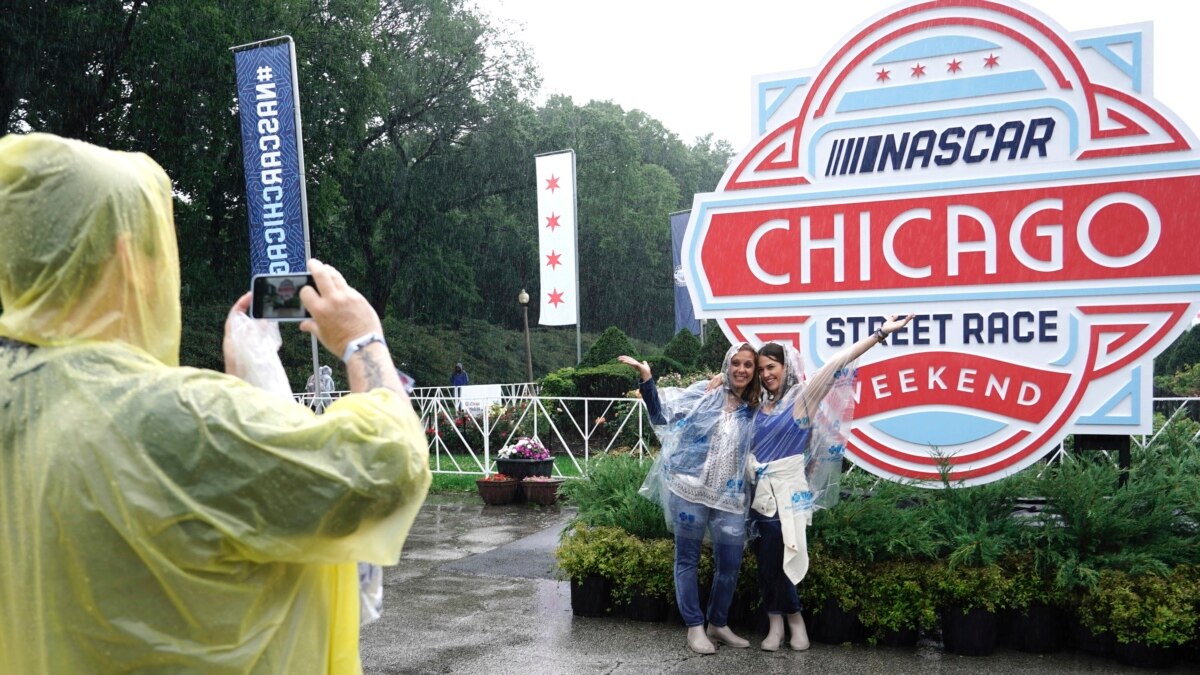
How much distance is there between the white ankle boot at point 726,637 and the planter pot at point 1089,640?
4.92 feet

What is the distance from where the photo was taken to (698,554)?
16.7ft

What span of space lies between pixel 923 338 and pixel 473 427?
10109 mm

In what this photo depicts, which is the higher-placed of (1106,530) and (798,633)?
(1106,530)

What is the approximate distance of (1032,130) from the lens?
5.35 m

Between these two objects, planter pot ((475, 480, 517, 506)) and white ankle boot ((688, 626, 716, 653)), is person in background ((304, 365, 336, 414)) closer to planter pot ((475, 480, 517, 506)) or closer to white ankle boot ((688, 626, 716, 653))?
planter pot ((475, 480, 517, 506))

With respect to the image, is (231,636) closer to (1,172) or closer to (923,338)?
(1,172)

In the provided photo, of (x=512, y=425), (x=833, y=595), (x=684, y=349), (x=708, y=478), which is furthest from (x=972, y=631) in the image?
(x=684, y=349)

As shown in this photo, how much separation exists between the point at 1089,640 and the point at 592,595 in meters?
2.43

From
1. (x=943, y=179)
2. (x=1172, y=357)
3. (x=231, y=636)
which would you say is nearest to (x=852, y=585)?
(x=943, y=179)

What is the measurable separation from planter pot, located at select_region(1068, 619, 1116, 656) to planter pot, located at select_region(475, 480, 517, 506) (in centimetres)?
607

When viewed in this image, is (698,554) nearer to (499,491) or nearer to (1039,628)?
Answer: (1039,628)

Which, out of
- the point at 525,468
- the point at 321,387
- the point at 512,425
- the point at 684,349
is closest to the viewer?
the point at 525,468

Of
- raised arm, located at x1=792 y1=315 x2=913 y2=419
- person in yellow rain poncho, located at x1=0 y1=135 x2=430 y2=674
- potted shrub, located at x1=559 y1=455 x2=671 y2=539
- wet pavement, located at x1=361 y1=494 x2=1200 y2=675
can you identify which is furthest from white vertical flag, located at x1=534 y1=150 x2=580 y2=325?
person in yellow rain poncho, located at x1=0 y1=135 x2=430 y2=674

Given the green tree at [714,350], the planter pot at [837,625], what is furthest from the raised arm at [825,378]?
the green tree at [714,350]
